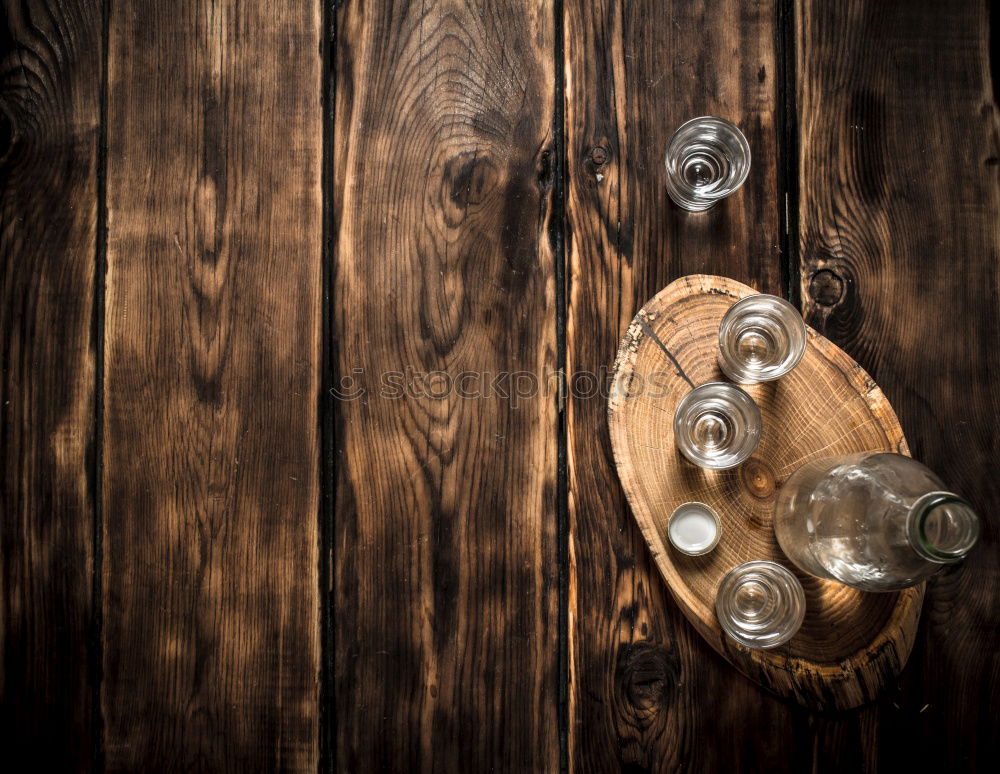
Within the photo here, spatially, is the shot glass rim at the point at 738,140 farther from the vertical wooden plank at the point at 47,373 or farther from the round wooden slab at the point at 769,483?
the vertical wooden plank at the point at 47,373

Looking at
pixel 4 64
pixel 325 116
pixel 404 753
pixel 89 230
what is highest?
pixel 4 64

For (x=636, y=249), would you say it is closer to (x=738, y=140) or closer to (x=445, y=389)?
(x=738, y=140)

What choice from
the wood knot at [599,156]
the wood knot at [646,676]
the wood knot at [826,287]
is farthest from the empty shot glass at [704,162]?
the wood knot at [646,676]

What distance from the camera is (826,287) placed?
1154 millimetres

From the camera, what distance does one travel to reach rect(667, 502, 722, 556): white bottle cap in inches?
40.3

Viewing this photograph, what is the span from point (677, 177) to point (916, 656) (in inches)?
39.5

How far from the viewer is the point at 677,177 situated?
113 cm

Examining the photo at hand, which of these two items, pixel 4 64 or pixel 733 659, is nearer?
pixel 733 659

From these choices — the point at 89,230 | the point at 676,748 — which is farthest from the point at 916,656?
the point at 89,230

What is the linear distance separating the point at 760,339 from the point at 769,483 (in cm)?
25

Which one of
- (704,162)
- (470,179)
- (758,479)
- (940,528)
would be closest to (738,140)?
(704,162)

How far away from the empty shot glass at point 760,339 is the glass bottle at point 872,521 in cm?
18

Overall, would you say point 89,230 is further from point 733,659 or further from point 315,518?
point 733,659

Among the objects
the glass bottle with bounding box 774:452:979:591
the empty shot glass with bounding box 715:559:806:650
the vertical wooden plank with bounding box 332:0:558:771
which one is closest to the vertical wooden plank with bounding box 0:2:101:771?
the vertical wooden plank with bounding box 332:0:558:771
